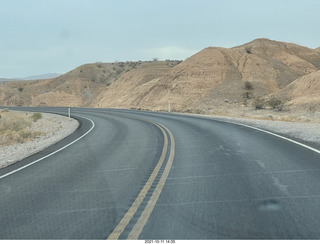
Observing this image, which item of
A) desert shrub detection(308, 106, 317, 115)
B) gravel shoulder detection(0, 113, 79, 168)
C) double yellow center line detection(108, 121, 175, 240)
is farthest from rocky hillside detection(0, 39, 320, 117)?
double yellow center line detection(108, 121, 175, 240)

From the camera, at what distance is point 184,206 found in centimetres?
529

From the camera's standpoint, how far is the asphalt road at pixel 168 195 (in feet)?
14.5

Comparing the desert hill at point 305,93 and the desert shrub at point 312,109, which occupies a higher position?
the desert hill at point 305,93

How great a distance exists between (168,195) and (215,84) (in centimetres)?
4790

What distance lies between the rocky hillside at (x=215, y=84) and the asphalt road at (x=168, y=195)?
28.5 meters

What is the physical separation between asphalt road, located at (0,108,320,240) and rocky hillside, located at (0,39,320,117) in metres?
28.5

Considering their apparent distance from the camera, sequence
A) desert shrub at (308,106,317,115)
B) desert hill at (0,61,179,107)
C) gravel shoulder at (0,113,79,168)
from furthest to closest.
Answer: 1. desert hill at (0,61,179,107)
2. desert shrub at (308,106,317,115)
3. gravel shoulder at (0,113,79,168)

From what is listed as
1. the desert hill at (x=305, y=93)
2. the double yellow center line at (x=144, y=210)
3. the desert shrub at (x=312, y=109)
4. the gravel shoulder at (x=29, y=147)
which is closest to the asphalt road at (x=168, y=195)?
the double yellow center line at (x=144, y=210)

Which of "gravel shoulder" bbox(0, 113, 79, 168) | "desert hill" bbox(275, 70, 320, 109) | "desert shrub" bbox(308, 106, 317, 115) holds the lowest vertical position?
"gravel shoulder" bbox(0, 113, 79, 168)

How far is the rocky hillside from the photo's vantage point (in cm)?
4328

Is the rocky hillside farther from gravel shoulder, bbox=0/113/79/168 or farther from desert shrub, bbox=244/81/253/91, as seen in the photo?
gravel shoulder, bbox=0/113/79/168

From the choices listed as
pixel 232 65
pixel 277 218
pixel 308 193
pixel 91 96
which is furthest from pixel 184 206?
pixel 91 96

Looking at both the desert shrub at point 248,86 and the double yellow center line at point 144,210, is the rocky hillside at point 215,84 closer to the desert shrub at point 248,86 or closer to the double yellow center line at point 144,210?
the desert shrub at point 248,86

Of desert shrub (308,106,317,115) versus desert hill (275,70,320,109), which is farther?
desert hill (275,70,320,109)
